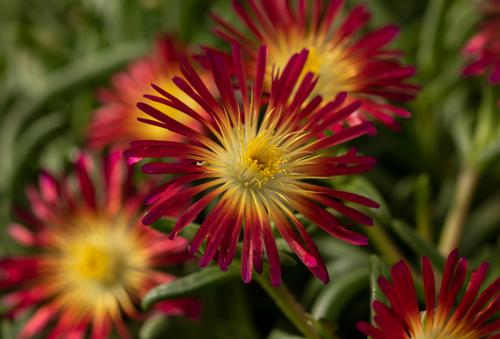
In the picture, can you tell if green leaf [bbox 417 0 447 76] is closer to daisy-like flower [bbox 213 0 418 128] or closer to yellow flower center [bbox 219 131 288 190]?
daisy-like flower [bbox 213 0 418 128]

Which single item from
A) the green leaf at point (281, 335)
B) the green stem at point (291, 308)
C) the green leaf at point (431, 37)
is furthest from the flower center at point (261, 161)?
the green leaf at point (431, 37)

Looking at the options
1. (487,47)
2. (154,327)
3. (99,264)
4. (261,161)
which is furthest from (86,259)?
(487,47)

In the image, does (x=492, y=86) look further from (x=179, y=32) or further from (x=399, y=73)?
(x=179, y=32)

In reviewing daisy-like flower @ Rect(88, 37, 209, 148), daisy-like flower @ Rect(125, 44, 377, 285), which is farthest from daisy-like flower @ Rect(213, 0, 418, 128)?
daisy-like flower @ Rect(88, 37, 209, 148)

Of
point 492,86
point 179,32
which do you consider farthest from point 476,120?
point 179,32

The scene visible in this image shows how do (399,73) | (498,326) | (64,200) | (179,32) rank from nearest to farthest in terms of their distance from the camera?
(498,326) → (399,73) → (64,200) → (179,32)

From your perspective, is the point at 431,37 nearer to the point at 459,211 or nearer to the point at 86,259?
the point at 459,211
